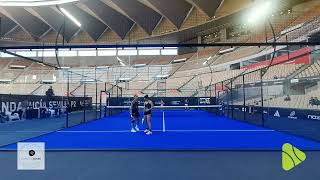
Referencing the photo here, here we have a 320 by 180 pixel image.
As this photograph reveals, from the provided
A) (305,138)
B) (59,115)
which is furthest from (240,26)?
(305,138)

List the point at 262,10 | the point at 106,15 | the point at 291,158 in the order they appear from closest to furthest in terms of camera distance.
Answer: the point at 291,158 < the point at 262,10 < the point at 106,15

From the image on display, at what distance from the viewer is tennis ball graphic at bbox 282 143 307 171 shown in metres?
5.62

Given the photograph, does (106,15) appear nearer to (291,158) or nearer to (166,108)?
(166,108)

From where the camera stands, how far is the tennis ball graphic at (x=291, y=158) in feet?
18.5

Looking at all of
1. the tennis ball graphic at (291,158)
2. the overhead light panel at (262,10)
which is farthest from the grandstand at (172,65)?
the tennis ball graphic at (291,158)

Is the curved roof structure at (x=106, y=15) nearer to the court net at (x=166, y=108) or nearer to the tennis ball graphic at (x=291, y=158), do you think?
the court net at (x=166, y=108)

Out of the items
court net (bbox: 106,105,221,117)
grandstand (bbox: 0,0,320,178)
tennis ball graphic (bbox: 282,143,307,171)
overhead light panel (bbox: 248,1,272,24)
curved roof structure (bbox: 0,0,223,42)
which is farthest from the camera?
curved roof structure (bbox: 0,0,223,42)

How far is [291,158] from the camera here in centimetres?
620

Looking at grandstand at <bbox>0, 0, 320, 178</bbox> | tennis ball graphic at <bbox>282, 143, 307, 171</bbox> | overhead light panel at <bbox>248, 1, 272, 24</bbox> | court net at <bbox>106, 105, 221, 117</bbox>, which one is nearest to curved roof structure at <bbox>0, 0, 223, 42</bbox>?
grandstand at <bbox>0, 0, 320, 178</bbox>

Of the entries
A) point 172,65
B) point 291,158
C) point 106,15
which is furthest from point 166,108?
point 291,158

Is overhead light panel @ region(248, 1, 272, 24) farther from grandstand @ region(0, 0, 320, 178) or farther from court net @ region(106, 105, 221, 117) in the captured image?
court net @ region(106, 105, 221, 117)

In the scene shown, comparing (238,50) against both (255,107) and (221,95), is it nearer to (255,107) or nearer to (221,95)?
(221,95)

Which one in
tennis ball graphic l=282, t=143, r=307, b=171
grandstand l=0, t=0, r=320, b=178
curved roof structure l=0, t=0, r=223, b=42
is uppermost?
curved roof structure l=0, t=0, r=223, b=42

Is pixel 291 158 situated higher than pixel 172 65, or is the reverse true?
pixel 172 65
